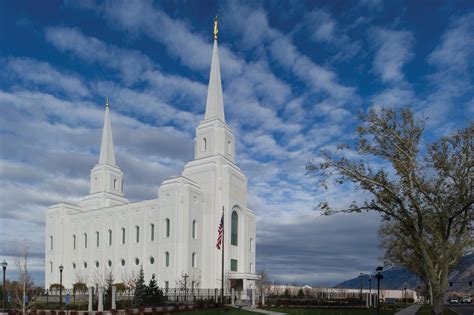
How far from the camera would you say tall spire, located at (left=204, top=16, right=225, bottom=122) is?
6475 centimetres

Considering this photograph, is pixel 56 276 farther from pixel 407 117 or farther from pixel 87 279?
pixel 407 117

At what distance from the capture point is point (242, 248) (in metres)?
63.9

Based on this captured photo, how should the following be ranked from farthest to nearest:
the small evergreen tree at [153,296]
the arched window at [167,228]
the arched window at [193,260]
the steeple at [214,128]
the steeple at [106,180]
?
the steeple at [106,180] < the steeple at [214,128] < the arched window at [167,228] < the arched window at [193,260] < the small evergreen tree at [153,296]

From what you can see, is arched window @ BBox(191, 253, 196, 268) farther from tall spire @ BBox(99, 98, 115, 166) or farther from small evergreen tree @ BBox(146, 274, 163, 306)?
tall spire @ BBox(99, 98, 115, 166)

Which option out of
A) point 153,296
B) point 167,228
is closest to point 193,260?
point 167,228

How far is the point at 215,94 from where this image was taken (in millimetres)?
65375

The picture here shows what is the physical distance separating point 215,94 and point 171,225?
1985cm

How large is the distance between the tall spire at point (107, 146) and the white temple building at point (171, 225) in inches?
6.0

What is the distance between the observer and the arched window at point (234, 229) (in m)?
62.1

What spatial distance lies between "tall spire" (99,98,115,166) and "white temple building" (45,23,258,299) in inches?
6.0

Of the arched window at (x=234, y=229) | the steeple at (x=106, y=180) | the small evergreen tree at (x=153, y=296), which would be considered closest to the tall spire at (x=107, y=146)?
the steeple at (x=106, y=180)

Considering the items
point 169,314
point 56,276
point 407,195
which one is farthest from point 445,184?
point 56,276

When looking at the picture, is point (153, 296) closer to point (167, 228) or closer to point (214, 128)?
point (167, 228)

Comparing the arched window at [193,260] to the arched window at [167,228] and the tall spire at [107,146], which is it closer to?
the arched window at [167,228]
